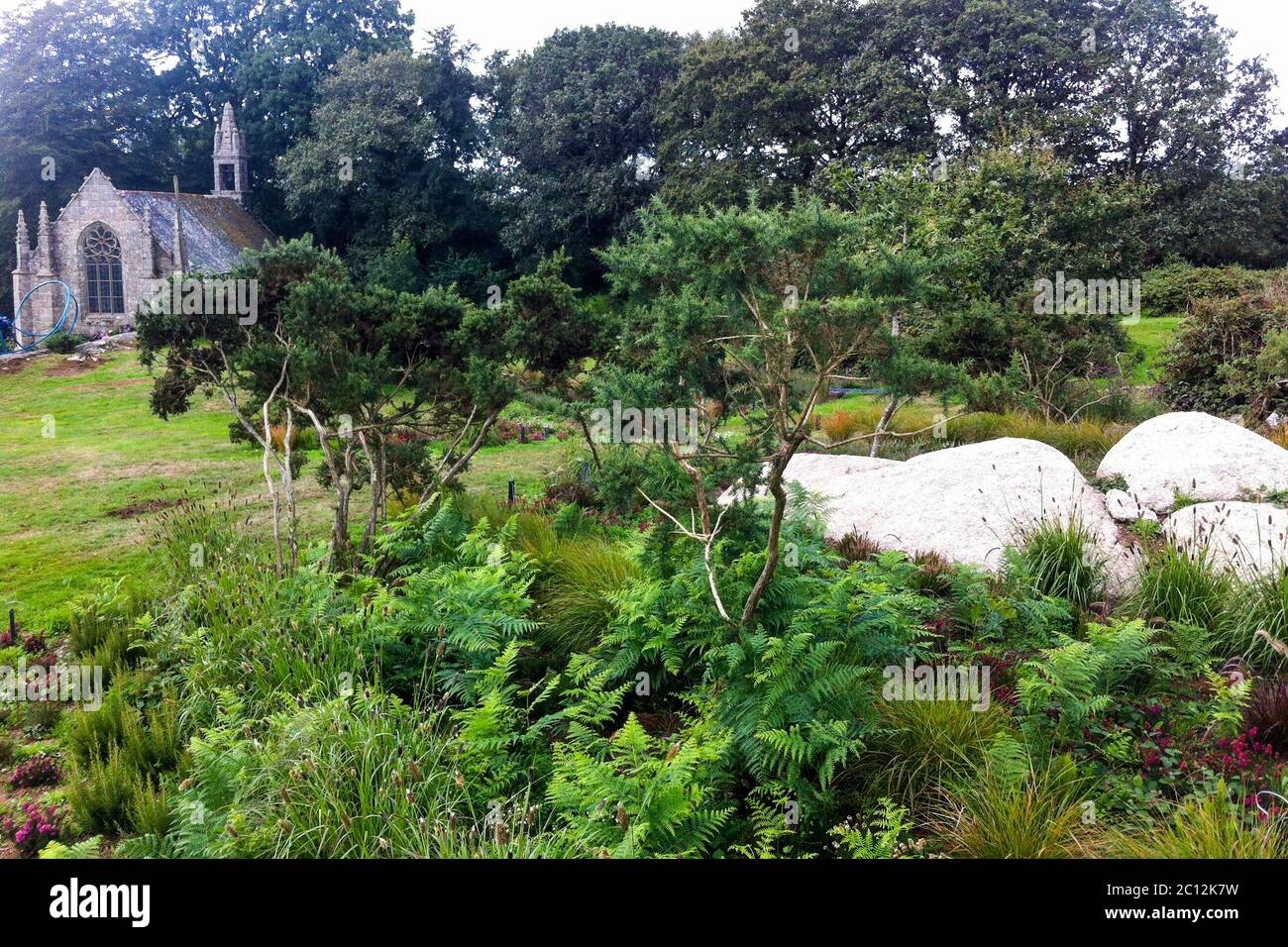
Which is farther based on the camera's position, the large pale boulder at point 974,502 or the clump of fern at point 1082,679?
the large pale boulder at point 974,502

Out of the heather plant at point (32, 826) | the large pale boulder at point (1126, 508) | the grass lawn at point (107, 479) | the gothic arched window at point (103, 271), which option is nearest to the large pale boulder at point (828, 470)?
the large pale boulder at point (1126, 508)

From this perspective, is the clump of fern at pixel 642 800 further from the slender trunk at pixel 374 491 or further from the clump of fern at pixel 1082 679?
the slender trunk at pixel 374 491

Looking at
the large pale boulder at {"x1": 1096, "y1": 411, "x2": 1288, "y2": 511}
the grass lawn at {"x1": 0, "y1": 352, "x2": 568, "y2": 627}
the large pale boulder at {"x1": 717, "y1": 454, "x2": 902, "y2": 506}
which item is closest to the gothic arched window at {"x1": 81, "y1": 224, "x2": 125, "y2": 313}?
the grass lawn at {"x1": 0, "y1": 352, "x2": 568, "y2": 627}

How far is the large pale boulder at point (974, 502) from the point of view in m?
8.06

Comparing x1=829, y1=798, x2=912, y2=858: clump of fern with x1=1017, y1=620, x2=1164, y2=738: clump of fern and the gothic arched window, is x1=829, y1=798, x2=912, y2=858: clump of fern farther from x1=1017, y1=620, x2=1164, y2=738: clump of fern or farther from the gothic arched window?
the gothic arched window

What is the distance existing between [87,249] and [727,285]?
3975 cm

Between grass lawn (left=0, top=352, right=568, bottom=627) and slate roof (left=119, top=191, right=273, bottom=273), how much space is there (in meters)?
17.2

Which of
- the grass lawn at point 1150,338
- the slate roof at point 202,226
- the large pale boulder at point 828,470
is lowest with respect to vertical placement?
the large pale boulder at point 828,470

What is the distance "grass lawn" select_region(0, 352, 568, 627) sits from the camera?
375 inches

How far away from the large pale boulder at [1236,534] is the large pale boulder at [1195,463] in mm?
986

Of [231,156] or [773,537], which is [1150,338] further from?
[231,156]

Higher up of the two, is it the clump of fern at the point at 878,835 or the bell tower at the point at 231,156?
the bell tower at the point at 231,156
